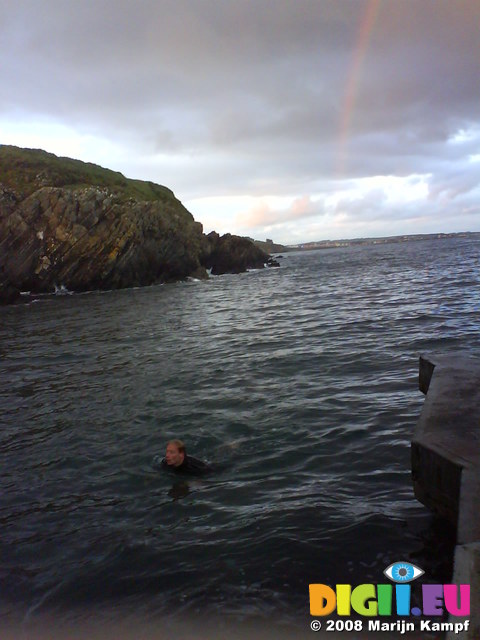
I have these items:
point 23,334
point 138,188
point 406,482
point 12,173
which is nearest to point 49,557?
point 406,482

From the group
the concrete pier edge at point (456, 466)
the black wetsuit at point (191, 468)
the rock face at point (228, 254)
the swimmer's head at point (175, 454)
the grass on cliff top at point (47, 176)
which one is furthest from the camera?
the rock face at point (228, 254)

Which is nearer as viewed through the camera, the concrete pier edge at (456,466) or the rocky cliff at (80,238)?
the concrete pier edge at (456,466)

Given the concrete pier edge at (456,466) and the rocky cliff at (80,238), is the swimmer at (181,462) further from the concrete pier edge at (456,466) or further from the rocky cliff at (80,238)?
the rocky cliff at (80,238)

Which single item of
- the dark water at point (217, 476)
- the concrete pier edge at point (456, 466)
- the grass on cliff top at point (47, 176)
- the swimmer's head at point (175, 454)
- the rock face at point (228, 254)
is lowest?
the dark water at point (217, 476)

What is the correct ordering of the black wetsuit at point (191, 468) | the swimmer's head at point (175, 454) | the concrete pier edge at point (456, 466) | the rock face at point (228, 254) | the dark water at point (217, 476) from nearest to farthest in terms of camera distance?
the concrete pier edge at point (456, 466) → the dark water at point (217, 476) → the swimmer's head at point (175, 454) → the black wetsuit at point (191, 468) → the rock face at point (228, 254)

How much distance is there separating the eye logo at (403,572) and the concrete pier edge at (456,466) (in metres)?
0.69

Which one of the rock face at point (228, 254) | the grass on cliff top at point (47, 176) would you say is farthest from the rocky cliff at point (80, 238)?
the rock face at point (228, 254)

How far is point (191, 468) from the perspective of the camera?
A: 28.2 ft

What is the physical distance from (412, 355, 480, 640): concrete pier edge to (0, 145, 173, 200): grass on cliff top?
61.9m

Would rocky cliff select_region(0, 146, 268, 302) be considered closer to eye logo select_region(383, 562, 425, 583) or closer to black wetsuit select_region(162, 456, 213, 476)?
black wetsuit select_region(162, 456, 213, 476)

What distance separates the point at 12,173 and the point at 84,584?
75.5 metres

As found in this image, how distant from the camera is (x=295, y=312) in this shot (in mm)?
28594

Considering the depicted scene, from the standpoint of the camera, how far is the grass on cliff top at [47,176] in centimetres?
6750

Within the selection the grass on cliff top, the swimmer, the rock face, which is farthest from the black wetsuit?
the rock face
